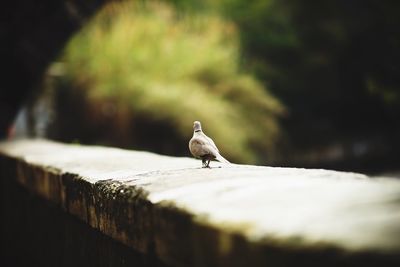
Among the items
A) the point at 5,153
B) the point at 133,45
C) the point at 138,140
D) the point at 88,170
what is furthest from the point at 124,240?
the point at 133,45

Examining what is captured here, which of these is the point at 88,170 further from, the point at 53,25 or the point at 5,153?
the point at 53,25

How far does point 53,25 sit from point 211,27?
5.35 meters

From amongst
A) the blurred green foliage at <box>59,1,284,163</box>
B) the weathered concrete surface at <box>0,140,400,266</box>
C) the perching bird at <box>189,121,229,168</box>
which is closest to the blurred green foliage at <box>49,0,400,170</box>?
the blurred green foliage at <box>59,1,284,163</box>

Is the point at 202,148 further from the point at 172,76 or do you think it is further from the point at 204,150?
the point at 172,76

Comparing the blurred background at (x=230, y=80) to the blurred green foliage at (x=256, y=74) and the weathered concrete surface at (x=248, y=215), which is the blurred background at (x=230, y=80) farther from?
the weathered concrete surface at (x=248, y=215)

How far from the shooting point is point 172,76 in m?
9.35

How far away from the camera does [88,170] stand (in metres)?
2.12

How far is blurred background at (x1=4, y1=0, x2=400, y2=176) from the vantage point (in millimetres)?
8523

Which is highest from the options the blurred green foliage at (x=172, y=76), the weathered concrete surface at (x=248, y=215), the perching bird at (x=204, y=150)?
the blurred green foliage at (x=172, y=76)

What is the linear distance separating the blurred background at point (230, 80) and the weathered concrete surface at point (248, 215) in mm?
3962

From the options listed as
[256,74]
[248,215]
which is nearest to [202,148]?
[248,215]

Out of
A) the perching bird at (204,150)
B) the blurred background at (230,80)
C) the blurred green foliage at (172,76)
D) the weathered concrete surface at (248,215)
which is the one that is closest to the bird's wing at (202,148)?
the perching bird at (204,150)

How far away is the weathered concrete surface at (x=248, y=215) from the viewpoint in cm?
81

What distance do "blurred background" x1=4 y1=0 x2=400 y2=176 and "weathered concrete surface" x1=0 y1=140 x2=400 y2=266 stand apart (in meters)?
3.96
